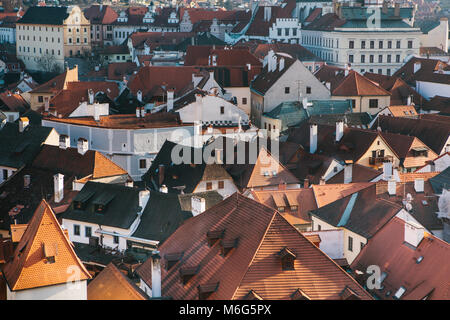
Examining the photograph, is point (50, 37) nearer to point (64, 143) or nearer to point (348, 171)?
point (64, 143)

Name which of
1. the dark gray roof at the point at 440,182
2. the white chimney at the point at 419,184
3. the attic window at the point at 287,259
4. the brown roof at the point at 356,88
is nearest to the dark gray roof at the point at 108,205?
the white chimney at the point at 419,184

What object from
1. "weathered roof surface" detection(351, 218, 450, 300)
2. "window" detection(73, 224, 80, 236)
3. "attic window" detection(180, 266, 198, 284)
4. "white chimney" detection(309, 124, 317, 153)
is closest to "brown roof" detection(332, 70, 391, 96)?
"white chimney" detection(309, 124, 317, 153)

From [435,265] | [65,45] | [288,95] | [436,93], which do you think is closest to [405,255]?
[435,265]

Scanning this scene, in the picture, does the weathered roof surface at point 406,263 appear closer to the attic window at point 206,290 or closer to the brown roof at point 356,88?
the attic window at point 206,290

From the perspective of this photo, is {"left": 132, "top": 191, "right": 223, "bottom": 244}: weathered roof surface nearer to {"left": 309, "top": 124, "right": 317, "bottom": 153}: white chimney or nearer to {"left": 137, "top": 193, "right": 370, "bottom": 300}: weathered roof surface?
{"left": 137, "top": 193, "right": 370, "bottom": 300}: weathered roof surface

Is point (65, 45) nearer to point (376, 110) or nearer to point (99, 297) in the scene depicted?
point (376, 110)

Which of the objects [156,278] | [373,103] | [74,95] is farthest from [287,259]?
[373,103]
